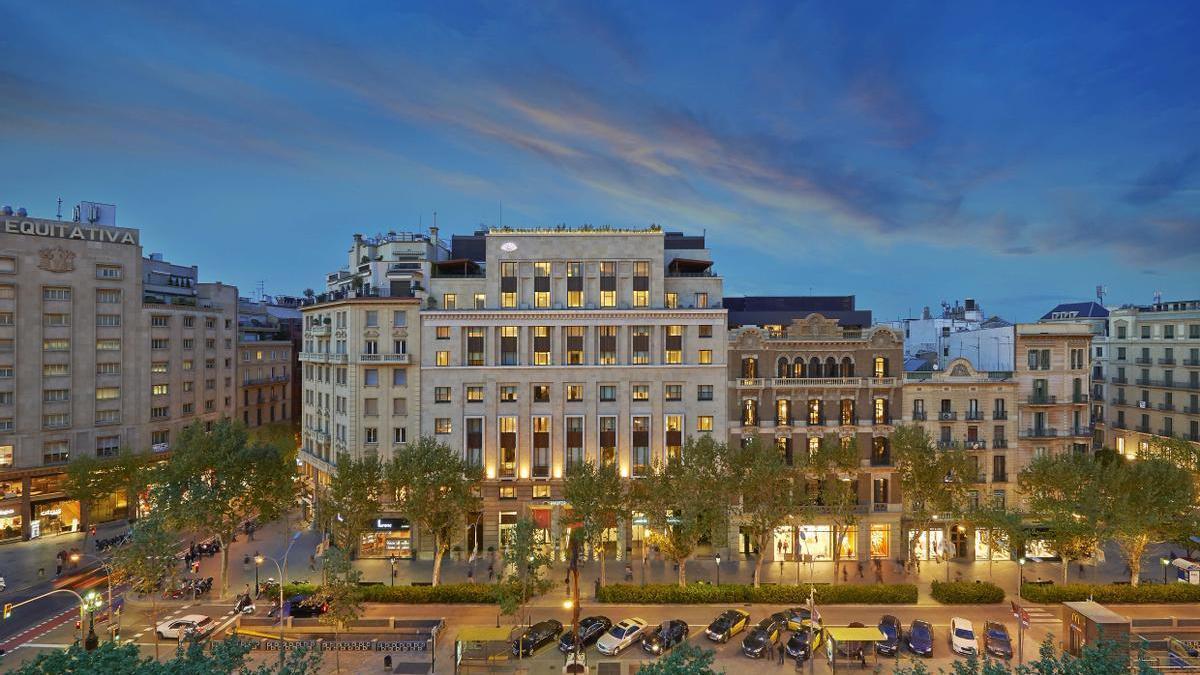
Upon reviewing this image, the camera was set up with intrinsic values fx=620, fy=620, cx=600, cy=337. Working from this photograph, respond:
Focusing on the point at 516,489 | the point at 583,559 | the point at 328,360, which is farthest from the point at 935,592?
the point at 328,360

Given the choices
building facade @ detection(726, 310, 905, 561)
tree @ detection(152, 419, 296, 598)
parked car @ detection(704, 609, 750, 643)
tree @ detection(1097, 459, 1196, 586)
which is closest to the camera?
parked car @ detection(704, 609, 750, 643)

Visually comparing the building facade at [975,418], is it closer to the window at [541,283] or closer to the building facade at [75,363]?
the window at [541,283]

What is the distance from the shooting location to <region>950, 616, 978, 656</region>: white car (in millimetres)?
39656

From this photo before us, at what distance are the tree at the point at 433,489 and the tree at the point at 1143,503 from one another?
5122 cm

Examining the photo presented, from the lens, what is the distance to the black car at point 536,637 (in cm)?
4025

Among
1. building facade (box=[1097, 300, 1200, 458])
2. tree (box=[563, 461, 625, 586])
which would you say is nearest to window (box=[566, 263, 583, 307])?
tree (box=[563, 461, 625, 586])

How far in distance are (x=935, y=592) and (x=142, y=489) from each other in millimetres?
73865

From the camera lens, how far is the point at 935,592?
4850cm

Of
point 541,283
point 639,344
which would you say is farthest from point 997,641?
point 541,283

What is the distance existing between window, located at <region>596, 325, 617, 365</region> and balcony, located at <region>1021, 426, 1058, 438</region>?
40.5 metres

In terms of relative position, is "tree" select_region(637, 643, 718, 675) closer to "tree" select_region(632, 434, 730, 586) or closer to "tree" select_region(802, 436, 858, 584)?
"tree" select_region(632, 434, 730, 586)

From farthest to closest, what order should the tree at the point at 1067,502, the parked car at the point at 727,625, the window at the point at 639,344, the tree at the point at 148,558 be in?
the window at the point at 639,344, the tree at the point at 1067,502, the tree at the point at 148,558, the parked car at the point at 727,625

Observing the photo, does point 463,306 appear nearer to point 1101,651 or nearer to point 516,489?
point 516,489

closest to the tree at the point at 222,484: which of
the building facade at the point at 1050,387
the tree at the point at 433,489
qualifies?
the tree at the point at 433,489
